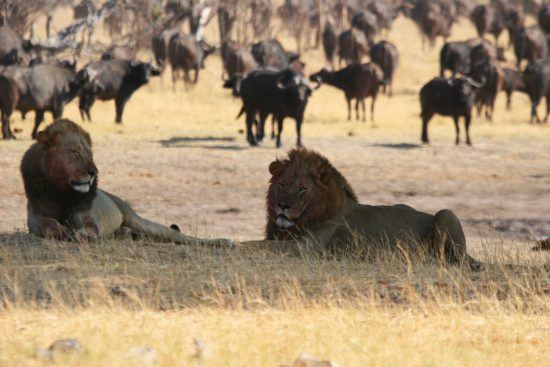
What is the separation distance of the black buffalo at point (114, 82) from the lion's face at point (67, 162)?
18087 millimetres

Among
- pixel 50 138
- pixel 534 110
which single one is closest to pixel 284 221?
pixel 50 138

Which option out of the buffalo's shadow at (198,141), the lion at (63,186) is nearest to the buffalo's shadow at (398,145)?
the buffalo's shadow at (198,141)

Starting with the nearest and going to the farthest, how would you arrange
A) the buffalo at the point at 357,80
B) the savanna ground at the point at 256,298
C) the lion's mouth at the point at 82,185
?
1. the savanna ground at the point at 256,298
2. the lion's mouth at the point at 82,185
3. the buffalo at the point at 357,80

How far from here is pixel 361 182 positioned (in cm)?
1748

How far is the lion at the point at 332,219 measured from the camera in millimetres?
8148

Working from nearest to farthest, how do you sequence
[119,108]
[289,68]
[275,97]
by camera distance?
[275,97]
[289,68]
[119,108]

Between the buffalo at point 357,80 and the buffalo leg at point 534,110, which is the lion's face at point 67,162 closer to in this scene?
the buffalo at point 357,80

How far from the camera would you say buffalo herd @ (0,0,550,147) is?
76.5 ft

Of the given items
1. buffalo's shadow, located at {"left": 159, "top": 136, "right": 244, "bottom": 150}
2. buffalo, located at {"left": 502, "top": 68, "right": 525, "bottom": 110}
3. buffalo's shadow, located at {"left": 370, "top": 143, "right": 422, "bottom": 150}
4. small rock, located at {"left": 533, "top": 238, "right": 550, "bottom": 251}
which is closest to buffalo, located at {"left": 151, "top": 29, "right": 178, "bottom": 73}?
buffalo, located at {"left": 502, "top": 68, "right": 525, "bottom": 110}

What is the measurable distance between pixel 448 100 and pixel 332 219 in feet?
55.6

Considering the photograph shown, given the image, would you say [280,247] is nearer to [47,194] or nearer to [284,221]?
[284,221]

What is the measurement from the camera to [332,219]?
27.4 ft

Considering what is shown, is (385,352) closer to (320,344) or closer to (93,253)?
(320,344)

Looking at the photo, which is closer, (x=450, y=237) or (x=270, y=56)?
(x=450, y=237)
